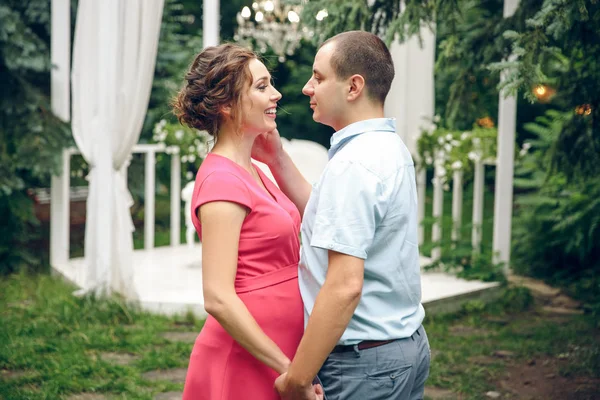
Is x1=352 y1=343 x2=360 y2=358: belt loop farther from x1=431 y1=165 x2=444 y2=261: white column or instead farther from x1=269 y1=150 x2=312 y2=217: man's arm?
x1=431 y1=165 x2=444 y2=261: white column

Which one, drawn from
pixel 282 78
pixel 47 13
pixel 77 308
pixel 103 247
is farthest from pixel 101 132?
pixel 282 78

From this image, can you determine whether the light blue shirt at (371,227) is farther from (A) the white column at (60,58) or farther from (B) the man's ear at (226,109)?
(A) the white column at (60,58)

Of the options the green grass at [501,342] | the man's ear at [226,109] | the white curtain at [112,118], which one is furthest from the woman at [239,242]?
the white curtain at [112,118]

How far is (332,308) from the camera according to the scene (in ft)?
6.93

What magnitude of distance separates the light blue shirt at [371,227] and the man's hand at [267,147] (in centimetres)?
49

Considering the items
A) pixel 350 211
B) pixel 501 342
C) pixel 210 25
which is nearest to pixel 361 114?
pixel 350 211

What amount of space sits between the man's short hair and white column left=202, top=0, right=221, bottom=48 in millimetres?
4024

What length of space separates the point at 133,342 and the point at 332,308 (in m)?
3.27

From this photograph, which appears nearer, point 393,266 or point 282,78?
point 393,266

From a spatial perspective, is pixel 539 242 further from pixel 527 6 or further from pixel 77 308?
pixel 77 308

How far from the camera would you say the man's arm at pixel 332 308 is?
2.11 m

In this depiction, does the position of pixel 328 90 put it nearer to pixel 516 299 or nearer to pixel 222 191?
pixel 222 191

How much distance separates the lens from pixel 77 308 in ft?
18.5

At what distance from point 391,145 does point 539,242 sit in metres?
5.48
